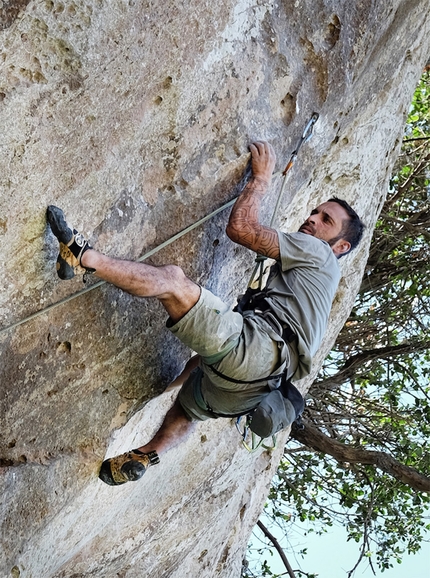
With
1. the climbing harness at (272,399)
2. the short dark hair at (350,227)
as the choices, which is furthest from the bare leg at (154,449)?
the short dark hair at (350,227)

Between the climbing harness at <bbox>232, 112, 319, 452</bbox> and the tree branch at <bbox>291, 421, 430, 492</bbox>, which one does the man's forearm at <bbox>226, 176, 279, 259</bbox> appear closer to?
the climbing harness at <bbox>232, 112, 319, 452</bbox>

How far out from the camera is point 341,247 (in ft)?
14.0

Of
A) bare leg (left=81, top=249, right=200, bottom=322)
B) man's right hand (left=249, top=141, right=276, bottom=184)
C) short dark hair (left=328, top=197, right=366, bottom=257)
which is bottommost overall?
bare leg (left=81, top=249, right=200, bottom=322)

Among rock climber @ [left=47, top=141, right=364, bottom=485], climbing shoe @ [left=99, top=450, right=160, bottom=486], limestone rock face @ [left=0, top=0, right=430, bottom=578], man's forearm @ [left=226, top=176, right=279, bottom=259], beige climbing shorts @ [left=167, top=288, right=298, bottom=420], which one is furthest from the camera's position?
climbing shoe @ [left=99, top=450, right=160, bottom=486]

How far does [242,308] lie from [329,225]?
0.76m

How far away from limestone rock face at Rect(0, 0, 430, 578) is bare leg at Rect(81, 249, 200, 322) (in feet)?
0.73

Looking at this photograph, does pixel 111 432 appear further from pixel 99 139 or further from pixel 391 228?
pixel 391 228

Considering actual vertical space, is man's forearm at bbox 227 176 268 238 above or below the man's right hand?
below

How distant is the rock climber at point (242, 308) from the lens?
10.9 feet

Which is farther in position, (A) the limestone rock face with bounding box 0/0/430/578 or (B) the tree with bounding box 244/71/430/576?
(B) the tree with bounding box 244/71/430/576

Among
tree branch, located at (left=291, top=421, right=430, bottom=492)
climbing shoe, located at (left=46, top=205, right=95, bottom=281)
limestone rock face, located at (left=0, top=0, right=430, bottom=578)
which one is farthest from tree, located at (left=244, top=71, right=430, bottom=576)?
climbing shoe, located at (left=46, top=205, right=95, bottom=281)

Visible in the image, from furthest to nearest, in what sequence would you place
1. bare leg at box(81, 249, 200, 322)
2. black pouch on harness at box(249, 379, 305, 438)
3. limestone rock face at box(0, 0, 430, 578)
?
black pouch on harness at box(249, 379, 305, 438) < bare leg at box(81, 249, 200, 322) < limestone rock face at box(0, 0, 430, 578)

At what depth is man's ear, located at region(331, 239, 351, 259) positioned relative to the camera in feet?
13.9

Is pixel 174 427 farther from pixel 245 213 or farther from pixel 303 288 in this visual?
pixel 245 213
